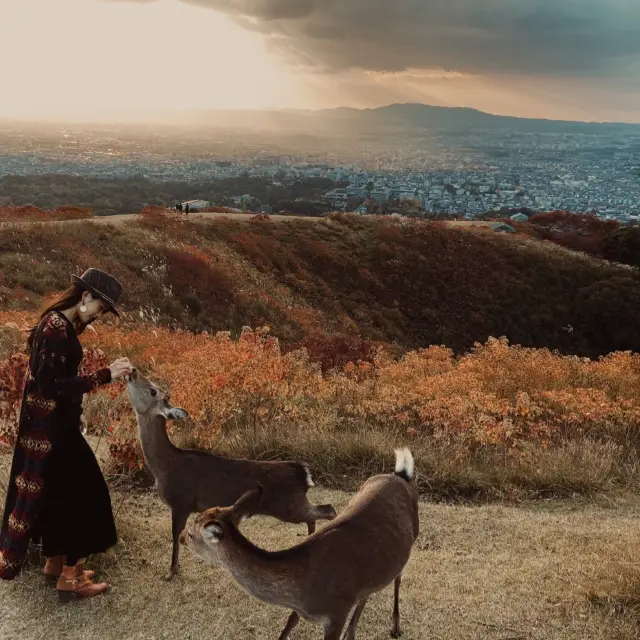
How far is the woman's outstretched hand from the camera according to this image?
4.18m

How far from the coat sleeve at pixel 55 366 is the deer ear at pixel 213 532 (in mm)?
1519

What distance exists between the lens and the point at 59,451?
13.7ft

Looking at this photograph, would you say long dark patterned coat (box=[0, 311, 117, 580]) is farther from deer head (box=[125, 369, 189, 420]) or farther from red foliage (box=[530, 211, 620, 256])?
red foliage (box=[530, 211, 620, 256])

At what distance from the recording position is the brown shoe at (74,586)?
434 centimetres

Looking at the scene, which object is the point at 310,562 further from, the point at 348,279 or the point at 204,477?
the point at 348,279

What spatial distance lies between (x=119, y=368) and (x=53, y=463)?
775 mm

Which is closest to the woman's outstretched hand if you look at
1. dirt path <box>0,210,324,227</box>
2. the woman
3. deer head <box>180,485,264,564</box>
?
the woman

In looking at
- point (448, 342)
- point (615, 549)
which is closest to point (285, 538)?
point (615, 549)

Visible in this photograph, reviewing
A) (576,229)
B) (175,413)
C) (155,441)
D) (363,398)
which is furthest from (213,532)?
(576,229)

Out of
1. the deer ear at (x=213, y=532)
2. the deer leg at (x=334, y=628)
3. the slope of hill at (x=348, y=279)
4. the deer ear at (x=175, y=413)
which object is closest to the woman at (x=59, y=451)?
the deer ear at (x=175, y=413)

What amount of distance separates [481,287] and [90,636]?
36808 mm

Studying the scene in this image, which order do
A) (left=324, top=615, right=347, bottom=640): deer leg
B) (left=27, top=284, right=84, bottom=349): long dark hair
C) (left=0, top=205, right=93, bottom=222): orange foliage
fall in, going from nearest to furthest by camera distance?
(left=324, top=615, right=347, bottom=640): deer leg
(left=27, top=284, right=84, bottom=349): long dark hair
(left=0, top=205, right=93, bottom=222): orange foliage

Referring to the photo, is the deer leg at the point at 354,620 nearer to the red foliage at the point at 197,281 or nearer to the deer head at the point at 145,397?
the deer head at the point at 145,397

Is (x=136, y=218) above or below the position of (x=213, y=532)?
below
